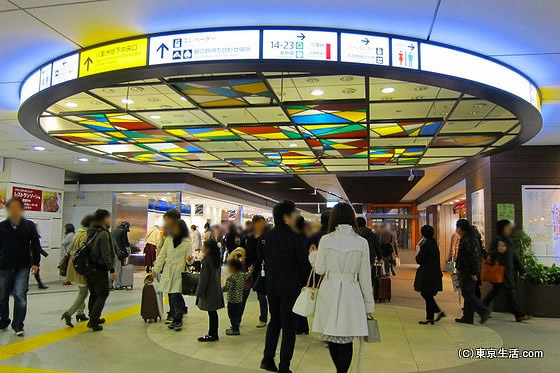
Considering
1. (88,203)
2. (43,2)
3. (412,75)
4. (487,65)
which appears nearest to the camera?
(43,2)

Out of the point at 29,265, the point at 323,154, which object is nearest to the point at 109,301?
the point at 29,265

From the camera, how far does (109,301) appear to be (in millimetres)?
9094

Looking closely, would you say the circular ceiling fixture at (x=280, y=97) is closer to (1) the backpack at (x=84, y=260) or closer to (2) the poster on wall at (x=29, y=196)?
(1) the backpack at (x=84, y=260)

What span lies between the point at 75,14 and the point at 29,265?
367 cm

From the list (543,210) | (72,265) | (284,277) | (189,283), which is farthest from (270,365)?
(543,210)

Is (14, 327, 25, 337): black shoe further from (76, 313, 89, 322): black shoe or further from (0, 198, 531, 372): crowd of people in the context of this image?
(76, 313, 89, 322): black shoe

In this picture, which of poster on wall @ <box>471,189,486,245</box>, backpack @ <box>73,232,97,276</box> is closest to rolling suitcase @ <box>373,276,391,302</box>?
poster on wall @ <box>471,189,486,245</box>

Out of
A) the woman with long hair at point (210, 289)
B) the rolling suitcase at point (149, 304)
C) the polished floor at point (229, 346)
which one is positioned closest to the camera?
the polished floor at point (229, 346)

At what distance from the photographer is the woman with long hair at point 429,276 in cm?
720

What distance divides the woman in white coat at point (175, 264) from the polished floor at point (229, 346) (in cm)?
35

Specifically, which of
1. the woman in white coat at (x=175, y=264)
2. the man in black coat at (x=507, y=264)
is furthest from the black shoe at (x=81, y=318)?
the man in black coat at (x=507, y=264)

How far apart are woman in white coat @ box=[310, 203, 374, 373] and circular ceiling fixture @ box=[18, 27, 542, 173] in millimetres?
1705

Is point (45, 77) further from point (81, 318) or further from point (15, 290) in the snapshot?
point (81, 318)

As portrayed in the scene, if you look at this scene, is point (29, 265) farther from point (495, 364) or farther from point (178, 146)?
point (495, 364)
